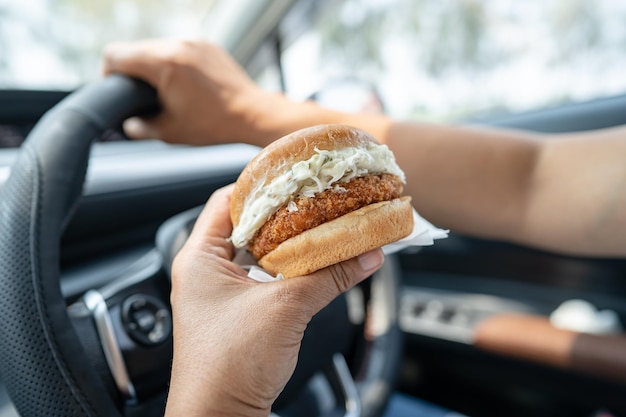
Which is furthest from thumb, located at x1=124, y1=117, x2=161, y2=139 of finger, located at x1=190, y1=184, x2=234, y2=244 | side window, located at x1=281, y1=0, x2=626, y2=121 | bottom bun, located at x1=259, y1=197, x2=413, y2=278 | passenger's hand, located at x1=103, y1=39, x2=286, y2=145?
bottom bun, located at x1=259, y1=197, x2=413, y2=278

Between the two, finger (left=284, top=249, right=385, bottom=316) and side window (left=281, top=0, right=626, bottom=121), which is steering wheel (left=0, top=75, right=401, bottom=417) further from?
side window (left=281, top=0, right=626, bottom=121)

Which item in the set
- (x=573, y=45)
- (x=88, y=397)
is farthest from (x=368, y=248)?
(x=573, y=45)

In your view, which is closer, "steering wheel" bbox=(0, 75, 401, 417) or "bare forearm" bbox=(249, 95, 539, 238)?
"steering wheel" bbox=(0, 75, 401, 417)

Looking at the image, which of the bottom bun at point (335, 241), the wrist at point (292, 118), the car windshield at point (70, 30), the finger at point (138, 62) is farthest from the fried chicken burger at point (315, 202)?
the car windshield at point (70, 30)

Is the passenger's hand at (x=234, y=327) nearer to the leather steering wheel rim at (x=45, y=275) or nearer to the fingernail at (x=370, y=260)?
the fingernail at (x=370, y=260)

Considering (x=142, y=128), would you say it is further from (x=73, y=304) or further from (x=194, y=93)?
(x=73, y=304)

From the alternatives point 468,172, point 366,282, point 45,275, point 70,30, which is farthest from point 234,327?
point 70,30
